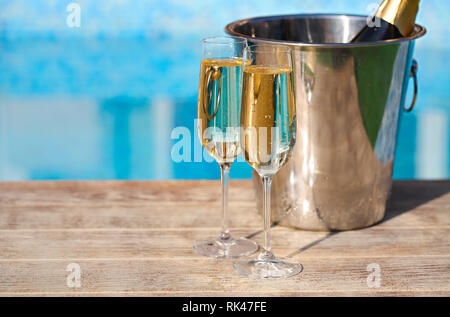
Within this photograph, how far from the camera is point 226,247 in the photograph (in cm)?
97

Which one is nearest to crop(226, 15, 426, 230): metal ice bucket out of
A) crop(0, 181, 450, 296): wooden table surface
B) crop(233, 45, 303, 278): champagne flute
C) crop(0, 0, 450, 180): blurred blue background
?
crop(0, 181, 450, 296): wooden table surface

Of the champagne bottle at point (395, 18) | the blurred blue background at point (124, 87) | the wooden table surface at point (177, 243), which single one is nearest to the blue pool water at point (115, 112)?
the blurred blue background at point (124, 87)

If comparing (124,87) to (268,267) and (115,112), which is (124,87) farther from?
(268,267)

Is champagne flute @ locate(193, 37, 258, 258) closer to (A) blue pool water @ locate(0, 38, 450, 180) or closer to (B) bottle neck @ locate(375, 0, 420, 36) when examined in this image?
(B) bottle neck @ locate(375, 0, 420, 36)

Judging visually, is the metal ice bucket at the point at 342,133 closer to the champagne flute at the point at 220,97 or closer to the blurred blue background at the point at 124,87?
the champagne flute at the point at 220,97

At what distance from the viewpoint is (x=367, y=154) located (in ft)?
3.48

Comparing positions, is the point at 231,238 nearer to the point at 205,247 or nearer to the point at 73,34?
the point at 205,247

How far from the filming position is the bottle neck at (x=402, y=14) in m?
1.10

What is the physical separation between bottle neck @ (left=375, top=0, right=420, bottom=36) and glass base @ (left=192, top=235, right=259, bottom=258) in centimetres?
50

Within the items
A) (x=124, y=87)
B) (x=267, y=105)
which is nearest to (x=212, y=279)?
(x=267, y=105)

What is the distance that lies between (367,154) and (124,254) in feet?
1.54

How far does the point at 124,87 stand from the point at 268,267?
203 inches

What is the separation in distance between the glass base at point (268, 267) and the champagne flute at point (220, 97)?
5 cm
